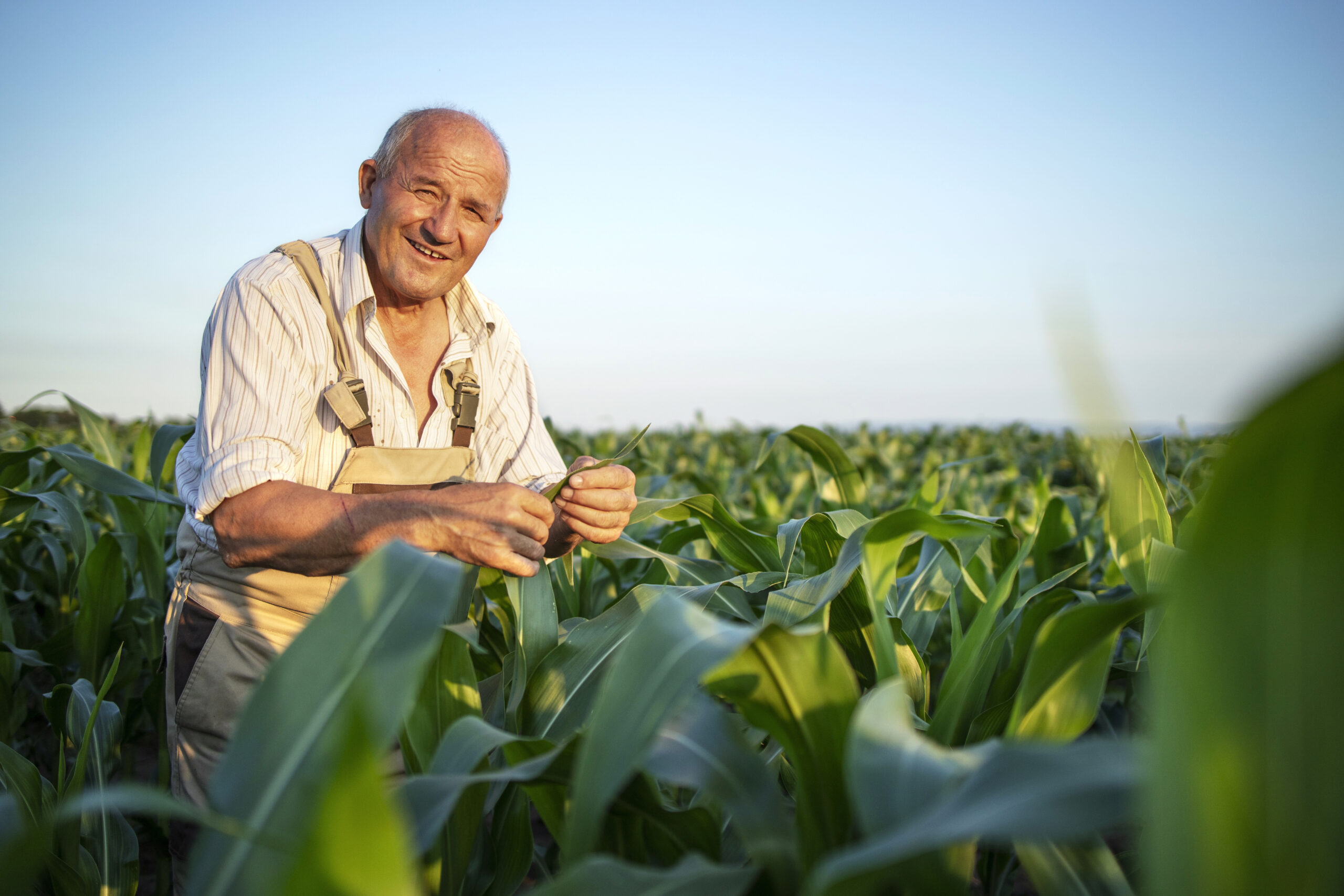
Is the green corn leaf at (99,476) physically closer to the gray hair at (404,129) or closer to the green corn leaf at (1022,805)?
the gray hair at (404,129)

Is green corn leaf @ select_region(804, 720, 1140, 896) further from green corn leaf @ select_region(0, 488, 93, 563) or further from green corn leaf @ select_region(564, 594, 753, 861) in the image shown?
green corn leaf @ select_region(0, 488, 93, 563)

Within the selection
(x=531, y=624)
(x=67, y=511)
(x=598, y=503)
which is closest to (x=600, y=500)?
(x=598, y=503)

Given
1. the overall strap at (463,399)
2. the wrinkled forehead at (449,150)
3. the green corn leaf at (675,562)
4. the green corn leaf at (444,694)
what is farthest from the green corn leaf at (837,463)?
the green corn leaf at (444,694)

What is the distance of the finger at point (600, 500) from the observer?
1480 millimetres

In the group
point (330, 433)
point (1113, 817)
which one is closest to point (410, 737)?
point (1113, 817)

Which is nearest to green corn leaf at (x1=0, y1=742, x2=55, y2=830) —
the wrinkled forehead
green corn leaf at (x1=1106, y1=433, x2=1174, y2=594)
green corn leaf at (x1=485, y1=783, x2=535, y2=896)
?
green corn leaf at (x1=485, y1=783, x2=535, y2=896)

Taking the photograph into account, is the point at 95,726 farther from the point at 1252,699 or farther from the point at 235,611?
the point at 1252,699

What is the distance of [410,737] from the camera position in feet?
2.94

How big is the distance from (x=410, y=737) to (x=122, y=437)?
8.80 meters

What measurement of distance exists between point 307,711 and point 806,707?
382mm

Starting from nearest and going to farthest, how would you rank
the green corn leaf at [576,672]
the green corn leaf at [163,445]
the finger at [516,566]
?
the green corn leaf at [576,672] < the finger at [516,566] < the green corn leaf at [163,445]

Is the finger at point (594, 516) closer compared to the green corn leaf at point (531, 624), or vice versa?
the green corn leaf at point (531, 624)

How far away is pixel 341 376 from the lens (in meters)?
1.72

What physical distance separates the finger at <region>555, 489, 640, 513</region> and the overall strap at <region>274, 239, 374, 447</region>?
1.58 ft
